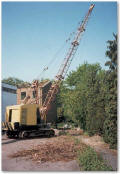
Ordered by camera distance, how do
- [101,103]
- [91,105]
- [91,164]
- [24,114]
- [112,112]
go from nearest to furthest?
[91,164]
[112,112]
[101,103]
[24,114]
[91,105]

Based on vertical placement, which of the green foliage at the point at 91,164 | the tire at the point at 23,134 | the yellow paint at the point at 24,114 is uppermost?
the yellow paint at the point at 24,114

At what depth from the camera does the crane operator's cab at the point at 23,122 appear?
1586 centimetres

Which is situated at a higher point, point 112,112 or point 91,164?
point 112,112

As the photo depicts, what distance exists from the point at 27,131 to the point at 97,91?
692cm

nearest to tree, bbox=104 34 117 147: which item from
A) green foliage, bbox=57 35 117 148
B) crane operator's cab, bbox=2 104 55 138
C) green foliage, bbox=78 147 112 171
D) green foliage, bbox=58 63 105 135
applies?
green foliage, bbox=57 35 117 148

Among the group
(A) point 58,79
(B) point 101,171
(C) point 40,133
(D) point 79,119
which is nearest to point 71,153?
(B) point 101,171

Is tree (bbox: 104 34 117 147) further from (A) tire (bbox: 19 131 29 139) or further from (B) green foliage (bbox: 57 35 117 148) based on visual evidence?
(A) tire (bbox: 19 131 29 139)

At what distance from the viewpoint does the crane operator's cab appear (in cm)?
1586

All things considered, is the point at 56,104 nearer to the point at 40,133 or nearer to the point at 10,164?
the point at 40,133

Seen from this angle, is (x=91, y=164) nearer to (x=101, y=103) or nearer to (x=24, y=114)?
(x=101, y=103)

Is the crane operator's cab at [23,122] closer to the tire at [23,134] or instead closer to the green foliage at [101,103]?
the tire at [23,134]

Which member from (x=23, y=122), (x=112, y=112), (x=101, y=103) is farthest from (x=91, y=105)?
(x=23, y=122)

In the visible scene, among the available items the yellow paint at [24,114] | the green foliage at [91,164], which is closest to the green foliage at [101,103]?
the green foliage at [91,164]

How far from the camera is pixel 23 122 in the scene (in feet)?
52.4
